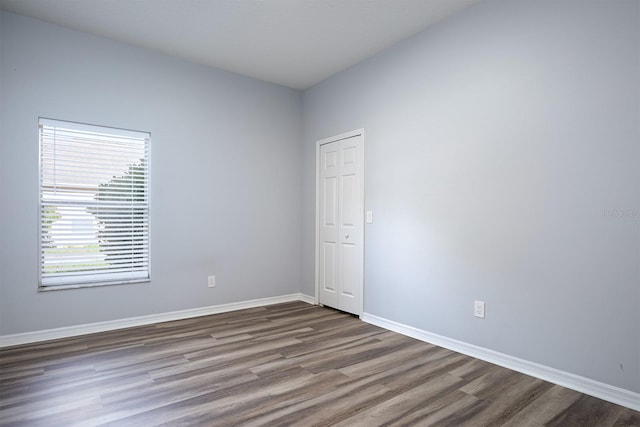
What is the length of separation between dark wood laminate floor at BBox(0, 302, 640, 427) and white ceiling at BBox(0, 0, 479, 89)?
9.48ft

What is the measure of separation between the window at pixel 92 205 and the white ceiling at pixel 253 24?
946mm

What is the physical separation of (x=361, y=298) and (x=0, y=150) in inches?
144

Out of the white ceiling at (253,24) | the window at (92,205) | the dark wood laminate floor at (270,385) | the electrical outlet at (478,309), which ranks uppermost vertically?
the white ceiling at (253,24)

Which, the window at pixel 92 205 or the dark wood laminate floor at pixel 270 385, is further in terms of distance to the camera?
the window at pixel 92 205

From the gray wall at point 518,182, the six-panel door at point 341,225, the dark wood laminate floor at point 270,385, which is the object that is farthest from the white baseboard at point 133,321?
the gray wall at point 518,182

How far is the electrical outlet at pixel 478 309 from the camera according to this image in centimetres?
292

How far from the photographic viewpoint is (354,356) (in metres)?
2.97

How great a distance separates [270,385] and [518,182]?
229 centimetres

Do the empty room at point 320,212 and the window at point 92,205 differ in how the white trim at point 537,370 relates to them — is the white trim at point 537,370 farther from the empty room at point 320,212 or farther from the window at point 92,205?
the window at point 92,205

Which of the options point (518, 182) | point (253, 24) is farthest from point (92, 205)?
point (518, 182)

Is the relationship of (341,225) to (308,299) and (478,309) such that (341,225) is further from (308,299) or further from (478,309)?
(478,309)

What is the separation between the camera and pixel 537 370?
258cm

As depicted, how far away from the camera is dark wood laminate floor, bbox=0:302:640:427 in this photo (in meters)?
2.04

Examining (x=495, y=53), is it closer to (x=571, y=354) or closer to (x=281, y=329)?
(x=571, y=354)
